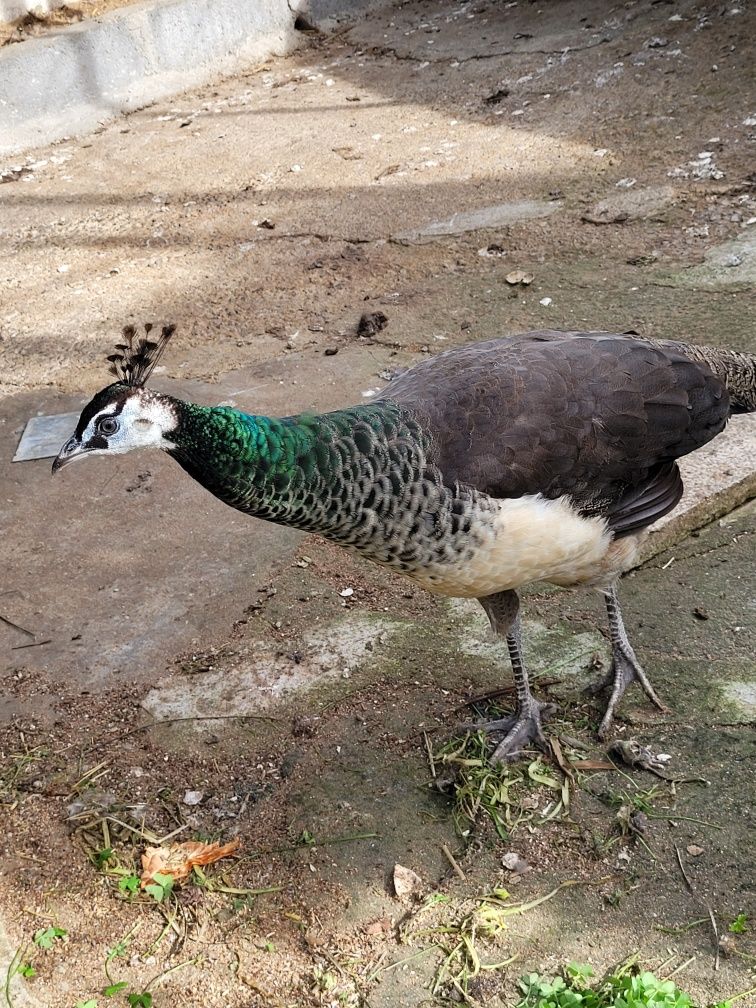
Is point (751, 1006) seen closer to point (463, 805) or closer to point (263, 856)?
point (463, 805)

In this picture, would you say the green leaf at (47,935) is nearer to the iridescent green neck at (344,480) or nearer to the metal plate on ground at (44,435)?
the iridescent green neck at (344,480)

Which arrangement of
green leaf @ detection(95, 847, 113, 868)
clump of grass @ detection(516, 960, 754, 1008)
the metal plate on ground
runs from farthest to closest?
the metal plate on ground < green leaf @ detection(95, 847, 113, 868) < clump of grass @ detection(516, 960, 754, 1008)

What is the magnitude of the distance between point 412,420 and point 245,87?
7.59m

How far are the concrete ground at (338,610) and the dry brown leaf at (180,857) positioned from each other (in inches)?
2.1

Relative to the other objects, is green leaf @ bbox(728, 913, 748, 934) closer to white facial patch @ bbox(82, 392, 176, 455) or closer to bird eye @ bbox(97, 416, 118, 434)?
white facial patch @ bbox(82, 392, 176, 455)

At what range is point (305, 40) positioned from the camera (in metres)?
10.2

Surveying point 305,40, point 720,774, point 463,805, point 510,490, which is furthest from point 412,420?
point 305,40

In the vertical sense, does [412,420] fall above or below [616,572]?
above

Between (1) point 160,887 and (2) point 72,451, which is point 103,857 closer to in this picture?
(1) point 160,887

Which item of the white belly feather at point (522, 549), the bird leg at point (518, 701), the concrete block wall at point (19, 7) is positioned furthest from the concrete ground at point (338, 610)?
the concrete block wall at point (19, 7)

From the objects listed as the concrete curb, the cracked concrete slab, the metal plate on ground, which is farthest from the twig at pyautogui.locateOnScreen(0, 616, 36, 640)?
the concrete curb

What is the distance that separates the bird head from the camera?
266 centimetres

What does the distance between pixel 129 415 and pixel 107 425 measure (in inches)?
3.1

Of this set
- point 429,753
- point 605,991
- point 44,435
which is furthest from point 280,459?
point 44,435
